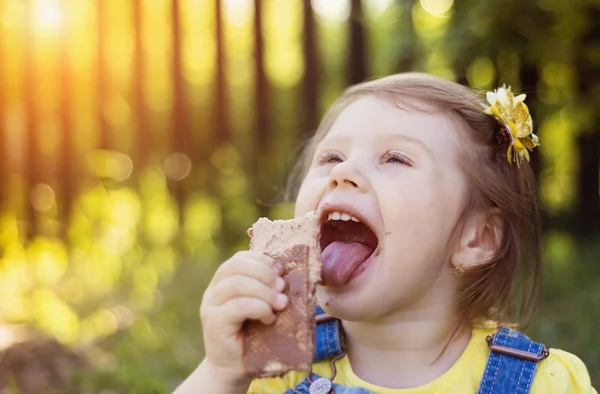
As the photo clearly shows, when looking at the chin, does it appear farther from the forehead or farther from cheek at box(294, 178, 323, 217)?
the forehead

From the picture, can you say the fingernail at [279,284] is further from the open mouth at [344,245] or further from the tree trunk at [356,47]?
the tree trunk at [356,47]

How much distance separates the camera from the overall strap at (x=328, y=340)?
6.83 ft

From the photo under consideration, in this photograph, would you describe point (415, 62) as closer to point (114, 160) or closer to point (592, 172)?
point (592, 172)

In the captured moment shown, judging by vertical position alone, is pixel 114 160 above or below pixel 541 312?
above

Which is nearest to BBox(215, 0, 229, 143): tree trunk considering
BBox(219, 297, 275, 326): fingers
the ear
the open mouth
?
the ear

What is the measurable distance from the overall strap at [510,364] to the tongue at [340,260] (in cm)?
44

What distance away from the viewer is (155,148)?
5387 mm

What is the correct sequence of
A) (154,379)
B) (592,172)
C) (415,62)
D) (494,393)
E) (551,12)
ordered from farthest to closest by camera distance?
1. (592,172)
2. (415,62)
3. (551,12)
4. (154,379)
5. (494,393)

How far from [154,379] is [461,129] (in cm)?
137

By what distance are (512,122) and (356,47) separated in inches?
114

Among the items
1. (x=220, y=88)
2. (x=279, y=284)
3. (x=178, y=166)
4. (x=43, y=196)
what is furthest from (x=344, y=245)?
(x=43, y=196)

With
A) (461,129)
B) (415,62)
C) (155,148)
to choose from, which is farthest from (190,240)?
(461,129)

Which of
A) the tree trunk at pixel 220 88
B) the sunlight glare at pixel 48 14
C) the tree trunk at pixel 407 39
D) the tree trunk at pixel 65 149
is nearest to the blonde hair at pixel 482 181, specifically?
the tree trunk at pixel 407 39

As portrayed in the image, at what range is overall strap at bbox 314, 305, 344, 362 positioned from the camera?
2082mm
